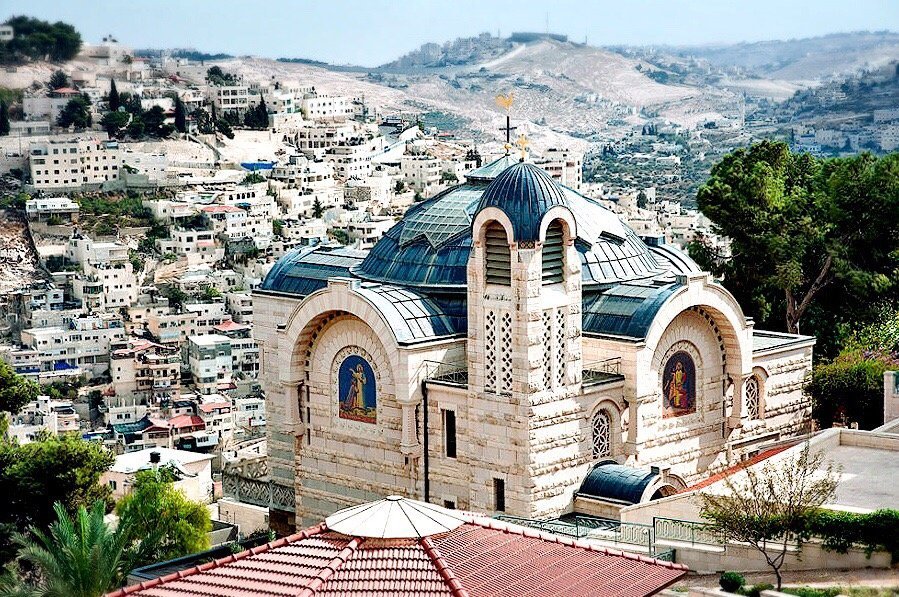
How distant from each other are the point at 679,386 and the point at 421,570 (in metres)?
15.1

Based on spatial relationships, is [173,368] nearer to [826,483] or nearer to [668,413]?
[668,413]

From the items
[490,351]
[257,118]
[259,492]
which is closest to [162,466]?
[259,492]

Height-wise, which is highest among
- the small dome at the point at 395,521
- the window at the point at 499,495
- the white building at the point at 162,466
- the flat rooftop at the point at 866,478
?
the small dome at the point at 395,521

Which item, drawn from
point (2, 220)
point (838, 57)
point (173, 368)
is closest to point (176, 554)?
point (838, 57)

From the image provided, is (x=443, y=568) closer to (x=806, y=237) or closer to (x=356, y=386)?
(x=356, y=386)

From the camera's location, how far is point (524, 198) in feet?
97.7

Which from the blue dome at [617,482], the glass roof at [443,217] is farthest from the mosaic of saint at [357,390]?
the blue dome at [617,482]

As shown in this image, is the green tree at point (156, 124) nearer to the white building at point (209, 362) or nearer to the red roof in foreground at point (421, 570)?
the white building at point (209, 362)

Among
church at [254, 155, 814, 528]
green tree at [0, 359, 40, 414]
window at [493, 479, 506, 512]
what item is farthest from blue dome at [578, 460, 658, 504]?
green tree at [0, 359, 40, 414]

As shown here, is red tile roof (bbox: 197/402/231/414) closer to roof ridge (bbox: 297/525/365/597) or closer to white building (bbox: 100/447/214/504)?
white building (bbox: 100/447/214/504)

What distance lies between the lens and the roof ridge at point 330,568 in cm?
1827

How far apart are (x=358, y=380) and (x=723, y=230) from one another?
13979 millimetres

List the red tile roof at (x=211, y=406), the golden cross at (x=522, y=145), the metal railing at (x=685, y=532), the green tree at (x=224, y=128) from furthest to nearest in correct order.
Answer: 1. the green tree at (x=224, y=128)
2. the red tile roof at (x=211, y=406)
3. the golden cross at (x=522, y=145)
4. the metal railing at (x=685, y=532)

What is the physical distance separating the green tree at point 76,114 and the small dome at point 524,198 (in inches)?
5768
